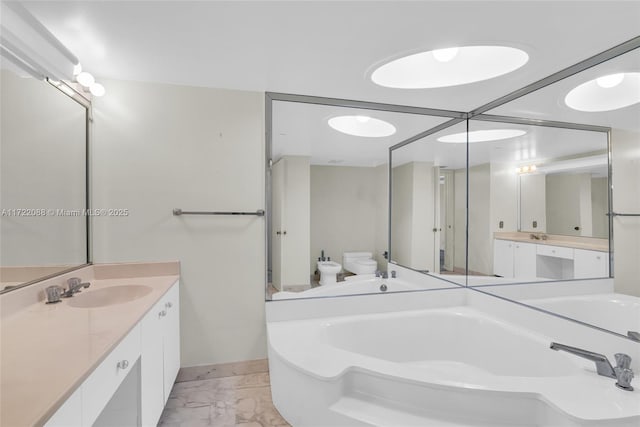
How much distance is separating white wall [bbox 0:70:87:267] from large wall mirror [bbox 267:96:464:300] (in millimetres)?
1205

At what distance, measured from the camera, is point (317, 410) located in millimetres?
1405

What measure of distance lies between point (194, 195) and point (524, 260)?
2.41 meters

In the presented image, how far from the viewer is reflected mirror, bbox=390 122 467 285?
240 centimetres

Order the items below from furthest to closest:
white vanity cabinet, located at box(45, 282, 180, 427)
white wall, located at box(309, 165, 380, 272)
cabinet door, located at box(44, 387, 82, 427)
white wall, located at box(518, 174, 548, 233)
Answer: white wall, located at box(309, 165, 380, 272) < white wall, located at box(518, 174, 548, 233) < white vanity cabinet, located at box(45, 282, 180, 427) < cabinet door, located at box(44, 387, 82, 427)

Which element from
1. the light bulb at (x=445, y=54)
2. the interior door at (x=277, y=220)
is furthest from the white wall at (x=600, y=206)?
the interior door at (x=277, y=220)

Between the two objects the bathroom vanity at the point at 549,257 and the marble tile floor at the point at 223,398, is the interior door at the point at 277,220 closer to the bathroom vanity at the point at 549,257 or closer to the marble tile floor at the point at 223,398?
the marble tile floor at the point at 223,398

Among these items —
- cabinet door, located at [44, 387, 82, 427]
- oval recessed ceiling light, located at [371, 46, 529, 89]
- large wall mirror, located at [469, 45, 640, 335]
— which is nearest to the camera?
cabinet door, located at [44, 387, 82, 427]

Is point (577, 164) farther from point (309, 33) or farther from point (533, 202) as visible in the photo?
point (309, 33)

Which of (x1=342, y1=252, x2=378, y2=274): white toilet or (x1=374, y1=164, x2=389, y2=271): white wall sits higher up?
(x1=374, y1=164, x2=389, y2=271): white wall

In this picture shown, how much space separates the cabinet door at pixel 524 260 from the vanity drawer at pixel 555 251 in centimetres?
5

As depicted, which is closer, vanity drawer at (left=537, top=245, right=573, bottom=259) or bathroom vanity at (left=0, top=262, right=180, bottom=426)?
bathroom vanity at (left=0, top=262, right=180, bottom=426)

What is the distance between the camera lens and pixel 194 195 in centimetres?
203

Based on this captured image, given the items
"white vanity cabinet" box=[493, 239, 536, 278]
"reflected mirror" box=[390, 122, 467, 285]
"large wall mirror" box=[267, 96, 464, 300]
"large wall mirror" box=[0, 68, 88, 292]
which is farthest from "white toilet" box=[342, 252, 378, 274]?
"large wall mirror" box=[0, 68, 88, 292]

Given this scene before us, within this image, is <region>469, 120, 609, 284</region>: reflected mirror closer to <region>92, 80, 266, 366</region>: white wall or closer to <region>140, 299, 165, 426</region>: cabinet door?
<region>92, 80, 266, 366</region>: white wall
